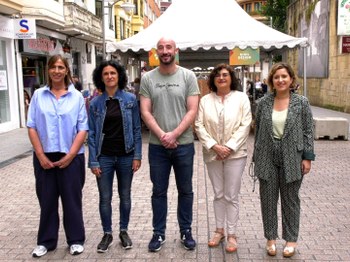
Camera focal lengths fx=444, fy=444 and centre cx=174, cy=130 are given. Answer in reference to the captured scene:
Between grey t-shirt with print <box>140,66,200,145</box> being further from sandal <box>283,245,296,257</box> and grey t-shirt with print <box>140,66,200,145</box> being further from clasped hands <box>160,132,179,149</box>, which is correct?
sandal <box>283,245,296,257</box>

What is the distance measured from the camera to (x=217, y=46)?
36.9ft

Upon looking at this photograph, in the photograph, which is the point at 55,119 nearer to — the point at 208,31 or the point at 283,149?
the point at 283,149

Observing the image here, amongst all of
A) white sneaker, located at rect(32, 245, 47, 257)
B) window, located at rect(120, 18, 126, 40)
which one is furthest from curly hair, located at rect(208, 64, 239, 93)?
window, located at rect(120, 18, 126, 40)

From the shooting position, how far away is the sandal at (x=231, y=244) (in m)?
4.09

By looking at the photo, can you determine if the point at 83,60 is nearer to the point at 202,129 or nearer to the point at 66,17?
the point at 66,17

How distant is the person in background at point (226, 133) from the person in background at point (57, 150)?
1115mm

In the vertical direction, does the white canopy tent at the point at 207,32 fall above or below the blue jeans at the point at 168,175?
above

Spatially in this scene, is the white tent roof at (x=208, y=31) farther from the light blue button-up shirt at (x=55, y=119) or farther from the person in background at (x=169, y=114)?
the light blue button-up shirt at (x=55, y=119)

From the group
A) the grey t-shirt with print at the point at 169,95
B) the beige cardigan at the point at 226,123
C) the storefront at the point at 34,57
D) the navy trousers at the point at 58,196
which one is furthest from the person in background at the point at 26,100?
the beige cardigan at the point at 226,123

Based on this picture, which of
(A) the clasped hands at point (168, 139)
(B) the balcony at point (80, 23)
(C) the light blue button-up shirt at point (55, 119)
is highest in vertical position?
(B) the balcony at point (80, 23)

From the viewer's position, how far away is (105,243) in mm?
4164

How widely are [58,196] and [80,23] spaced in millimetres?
17124

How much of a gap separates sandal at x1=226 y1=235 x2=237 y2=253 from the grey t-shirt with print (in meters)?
1.02

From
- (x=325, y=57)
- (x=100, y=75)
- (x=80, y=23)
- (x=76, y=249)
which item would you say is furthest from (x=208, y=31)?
(x=325, y=57)
